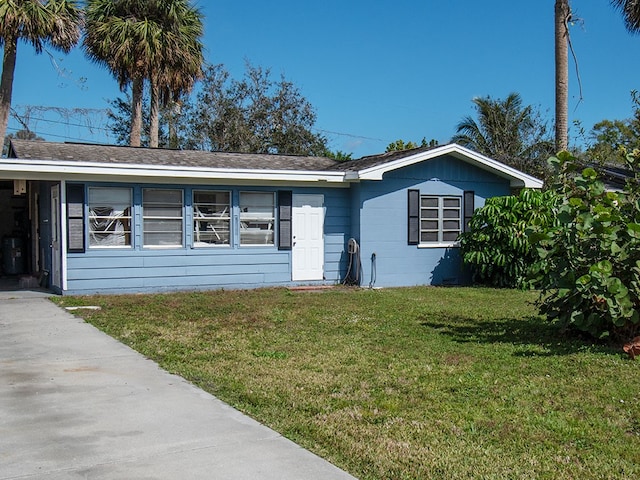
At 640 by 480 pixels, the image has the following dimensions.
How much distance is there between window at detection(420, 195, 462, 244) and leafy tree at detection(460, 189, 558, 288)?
0.88 meters

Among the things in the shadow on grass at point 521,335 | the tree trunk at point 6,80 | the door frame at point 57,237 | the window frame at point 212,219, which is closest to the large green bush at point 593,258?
the shadow on grass at point 521,335

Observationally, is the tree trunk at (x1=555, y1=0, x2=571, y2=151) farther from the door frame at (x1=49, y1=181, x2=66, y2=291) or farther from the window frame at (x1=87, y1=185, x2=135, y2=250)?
the door frame at (x1=49, y1=181, x2=66, y2=291)

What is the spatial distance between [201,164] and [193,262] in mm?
2268

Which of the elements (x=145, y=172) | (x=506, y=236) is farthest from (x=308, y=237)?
(x=506, y=236)

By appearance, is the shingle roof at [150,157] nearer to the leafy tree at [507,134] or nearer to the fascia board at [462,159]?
the fascia board at [462,159]

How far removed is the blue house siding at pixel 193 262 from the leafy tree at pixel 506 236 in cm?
312

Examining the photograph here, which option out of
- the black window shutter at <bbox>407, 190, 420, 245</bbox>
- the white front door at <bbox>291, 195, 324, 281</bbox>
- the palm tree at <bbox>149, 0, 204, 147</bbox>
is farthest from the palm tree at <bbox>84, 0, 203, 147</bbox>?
the black window shutter at <bbox>407, 190, 420, 245</bbox>

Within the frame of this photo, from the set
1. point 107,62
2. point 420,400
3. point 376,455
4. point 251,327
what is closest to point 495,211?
point 251,327

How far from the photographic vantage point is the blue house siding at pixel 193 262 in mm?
13141

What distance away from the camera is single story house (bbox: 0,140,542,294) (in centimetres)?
1305

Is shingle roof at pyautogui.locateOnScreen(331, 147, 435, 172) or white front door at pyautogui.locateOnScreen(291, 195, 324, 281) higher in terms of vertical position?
shingle roof at pyautogui.locateOnScreen(331, 147, 435, 172)

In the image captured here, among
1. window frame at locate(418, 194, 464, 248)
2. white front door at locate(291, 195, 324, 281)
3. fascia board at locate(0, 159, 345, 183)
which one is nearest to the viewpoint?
fascia board at locate(0, 159, 345, 183)

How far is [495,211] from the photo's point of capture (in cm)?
1504

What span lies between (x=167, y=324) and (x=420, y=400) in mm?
5054
